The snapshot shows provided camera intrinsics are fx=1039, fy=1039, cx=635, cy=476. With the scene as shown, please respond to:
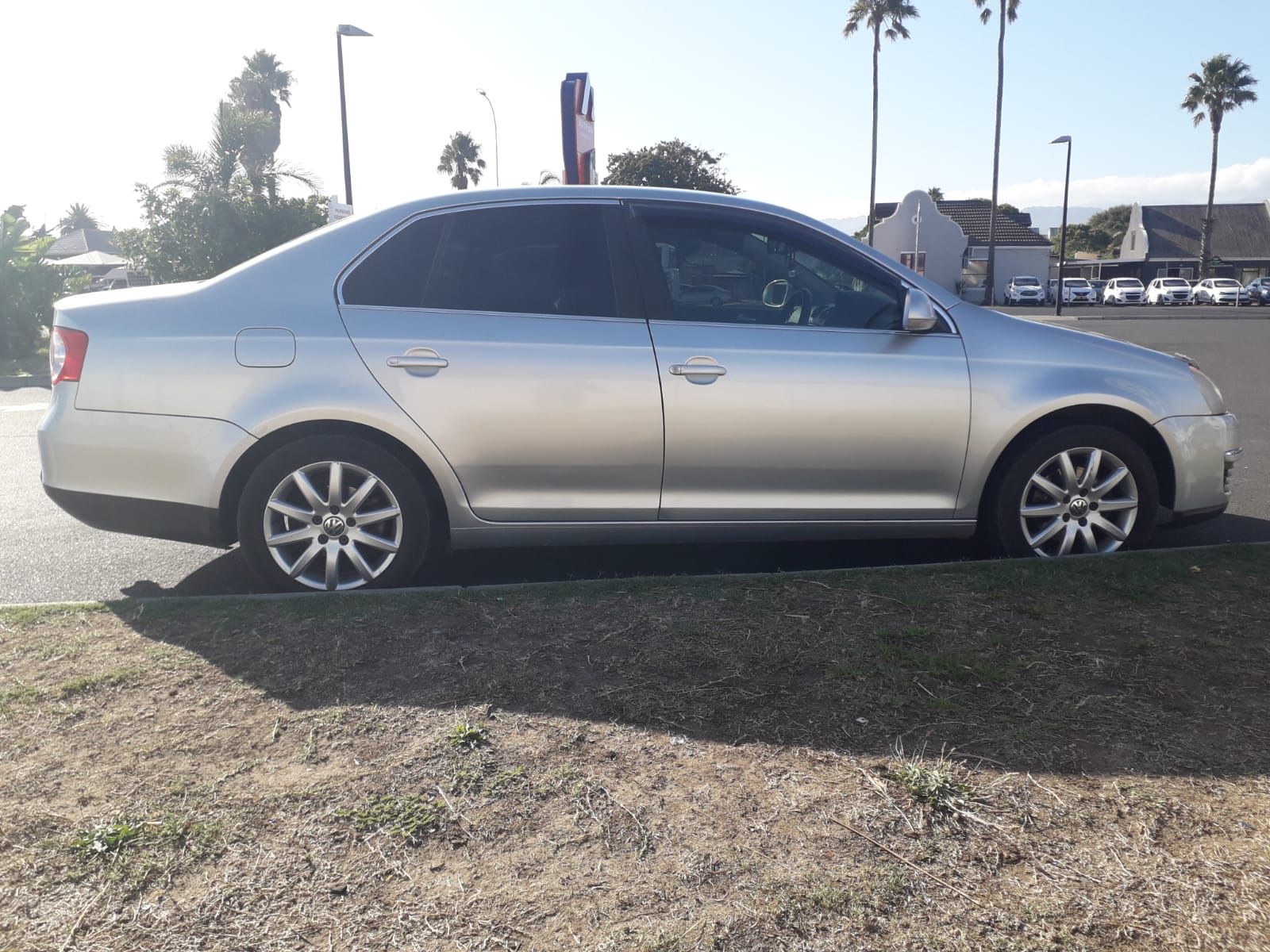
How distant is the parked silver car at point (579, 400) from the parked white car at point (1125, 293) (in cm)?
5755

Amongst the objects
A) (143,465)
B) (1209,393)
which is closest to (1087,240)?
(1209,393)

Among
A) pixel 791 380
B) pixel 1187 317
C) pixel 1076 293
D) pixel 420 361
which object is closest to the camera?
pixel 420 361

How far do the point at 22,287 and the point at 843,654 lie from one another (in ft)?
62.8

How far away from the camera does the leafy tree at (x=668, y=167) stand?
1730 inches

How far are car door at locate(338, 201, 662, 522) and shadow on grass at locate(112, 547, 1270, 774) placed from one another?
50 centimetres

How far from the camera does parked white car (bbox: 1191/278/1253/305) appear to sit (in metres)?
53.5

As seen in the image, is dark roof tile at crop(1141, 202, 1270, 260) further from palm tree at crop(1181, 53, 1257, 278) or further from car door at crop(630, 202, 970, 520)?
car door at crop(630, 202, 970, 520)

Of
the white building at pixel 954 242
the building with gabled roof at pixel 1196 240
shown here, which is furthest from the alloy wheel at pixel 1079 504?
the building with gabled roof at pixel 1196 240

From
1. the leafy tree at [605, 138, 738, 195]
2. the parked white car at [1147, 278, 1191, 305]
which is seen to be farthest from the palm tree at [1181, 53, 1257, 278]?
the leafy tree at [605, 138, 738, 195]

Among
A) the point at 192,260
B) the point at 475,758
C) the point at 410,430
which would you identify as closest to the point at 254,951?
the point at 475,758

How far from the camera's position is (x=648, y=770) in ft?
9.02

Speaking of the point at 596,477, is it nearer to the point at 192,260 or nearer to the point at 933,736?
the point at 933,736

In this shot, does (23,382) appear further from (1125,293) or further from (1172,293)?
(1172,293)

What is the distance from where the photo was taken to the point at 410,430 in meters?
4.25
